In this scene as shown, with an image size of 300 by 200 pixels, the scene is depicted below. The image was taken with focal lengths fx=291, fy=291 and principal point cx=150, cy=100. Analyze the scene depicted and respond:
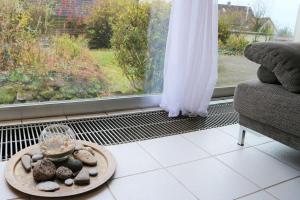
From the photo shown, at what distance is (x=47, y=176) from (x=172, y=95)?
110cm

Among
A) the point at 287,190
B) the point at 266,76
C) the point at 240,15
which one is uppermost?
the point at 240,15

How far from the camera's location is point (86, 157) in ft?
4.63

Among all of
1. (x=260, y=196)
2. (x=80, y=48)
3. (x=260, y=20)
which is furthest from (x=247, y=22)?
(x=260, y=196)

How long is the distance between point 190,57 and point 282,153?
0.85 meters

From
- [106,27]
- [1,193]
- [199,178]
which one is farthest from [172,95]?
[1,193]

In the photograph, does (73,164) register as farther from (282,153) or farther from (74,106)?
(282,153)

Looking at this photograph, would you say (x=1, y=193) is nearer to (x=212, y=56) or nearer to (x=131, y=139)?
(x=131, y=139)

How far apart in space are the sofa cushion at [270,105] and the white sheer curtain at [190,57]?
17.7 inches

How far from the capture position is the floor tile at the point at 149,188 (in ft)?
4.08

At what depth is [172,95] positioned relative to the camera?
6.88 ft

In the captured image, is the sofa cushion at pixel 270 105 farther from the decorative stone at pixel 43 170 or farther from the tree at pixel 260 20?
the tree at pixel 260 20

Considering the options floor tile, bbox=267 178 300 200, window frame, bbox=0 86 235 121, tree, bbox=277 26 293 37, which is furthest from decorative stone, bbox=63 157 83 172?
tree, bbox=277 26 293 37

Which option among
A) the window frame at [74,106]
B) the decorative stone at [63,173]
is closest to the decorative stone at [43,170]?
the decorative stone at [63,173]

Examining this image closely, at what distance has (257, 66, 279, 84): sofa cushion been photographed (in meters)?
1.61
